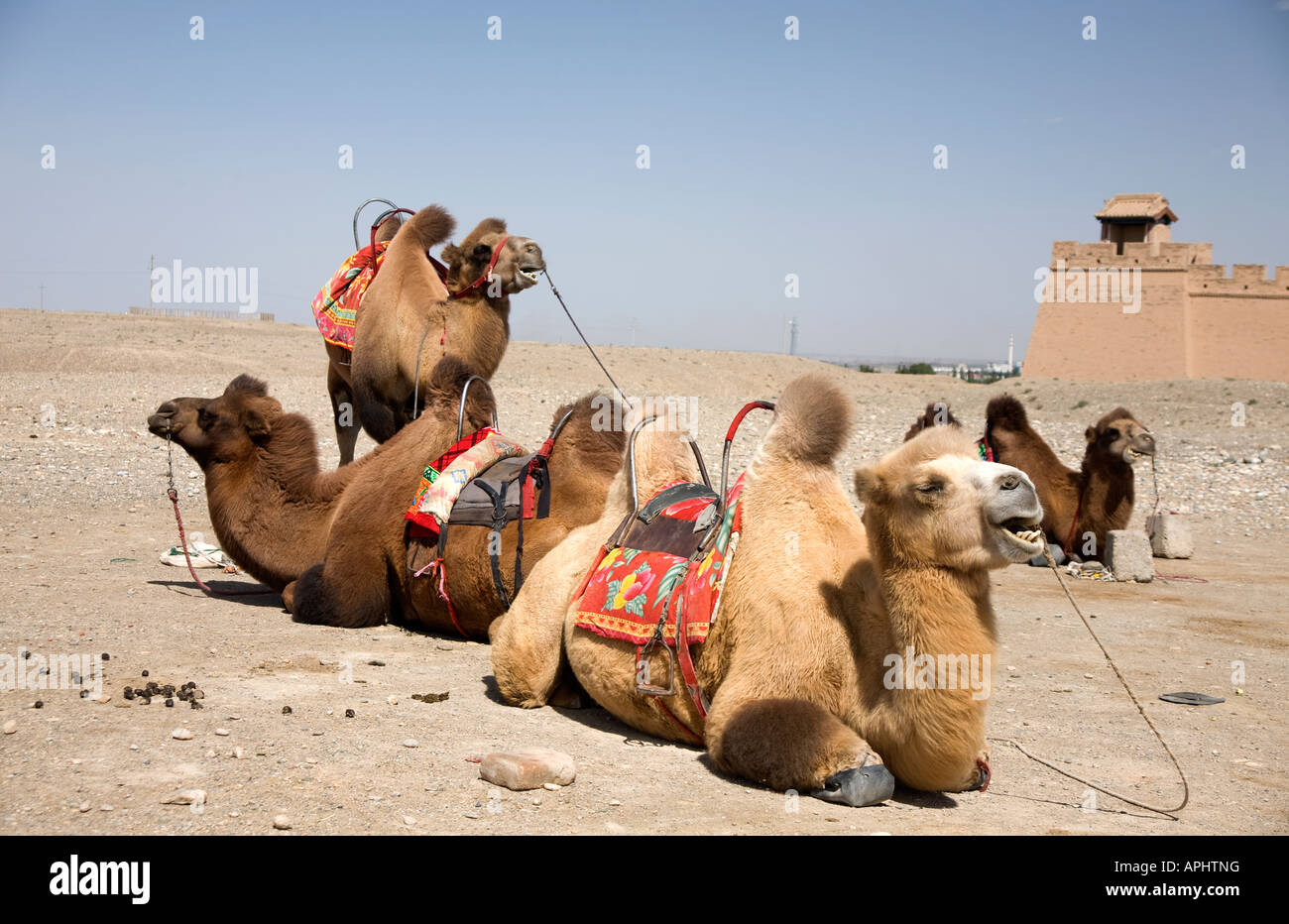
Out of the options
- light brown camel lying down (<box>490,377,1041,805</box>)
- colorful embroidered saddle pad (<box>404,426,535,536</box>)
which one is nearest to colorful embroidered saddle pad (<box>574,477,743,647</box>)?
light brown camel lying down (<box>490,377,1041,805</box>)

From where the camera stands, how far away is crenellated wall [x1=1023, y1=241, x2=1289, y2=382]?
44469 mm

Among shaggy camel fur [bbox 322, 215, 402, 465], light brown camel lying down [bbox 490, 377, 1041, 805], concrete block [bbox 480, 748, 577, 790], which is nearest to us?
light brown camel lying down [bbox 490, 377, 1041, 805]

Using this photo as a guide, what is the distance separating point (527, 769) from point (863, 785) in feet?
3.79

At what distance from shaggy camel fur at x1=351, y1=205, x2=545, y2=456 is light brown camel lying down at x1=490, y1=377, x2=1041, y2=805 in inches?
157

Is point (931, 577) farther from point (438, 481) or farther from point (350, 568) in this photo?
point (350, 568)

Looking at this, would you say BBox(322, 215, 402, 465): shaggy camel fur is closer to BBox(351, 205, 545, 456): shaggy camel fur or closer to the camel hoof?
BBox(351, 205, 545, 456): shaggy camel fur

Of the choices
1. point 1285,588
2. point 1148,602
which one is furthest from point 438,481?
point 1285,588

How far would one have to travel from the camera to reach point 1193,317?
45938 mm

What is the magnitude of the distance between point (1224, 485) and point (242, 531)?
1487 centimetres

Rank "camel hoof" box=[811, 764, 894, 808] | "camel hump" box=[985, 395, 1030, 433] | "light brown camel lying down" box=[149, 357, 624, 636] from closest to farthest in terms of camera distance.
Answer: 1. "camel hoof" box=[811, 764, 894, 808]
2. "light brown camel lying down" box=[149, 357, 624, 636]
3. "camel hump" box=[985, 395, 1030, 433]

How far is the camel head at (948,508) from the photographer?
3.65m

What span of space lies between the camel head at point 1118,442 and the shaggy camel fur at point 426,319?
579 centimetres

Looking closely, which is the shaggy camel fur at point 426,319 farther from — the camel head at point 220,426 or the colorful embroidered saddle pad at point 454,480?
the colorful embroidered saddle pad at point 454,480

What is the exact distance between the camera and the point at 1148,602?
9414 millimetres
